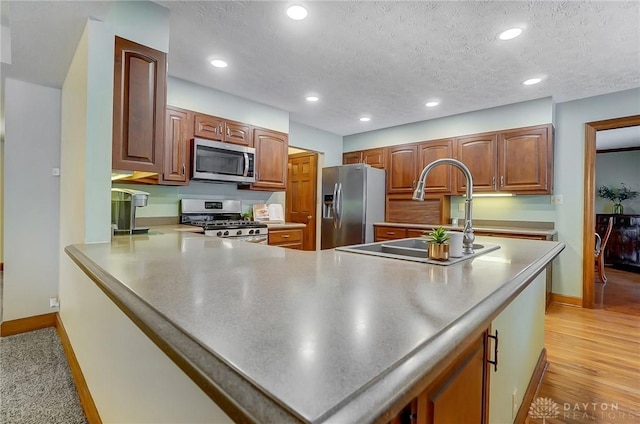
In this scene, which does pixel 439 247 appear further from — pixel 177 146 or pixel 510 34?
pixel 177 146

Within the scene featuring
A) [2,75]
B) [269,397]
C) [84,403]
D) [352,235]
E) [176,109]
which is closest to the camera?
[269,397]

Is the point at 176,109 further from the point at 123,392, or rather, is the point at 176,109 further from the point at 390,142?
the point at 390,142

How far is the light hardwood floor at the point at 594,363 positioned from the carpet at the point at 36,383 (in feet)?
8.40

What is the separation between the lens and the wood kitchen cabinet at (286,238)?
12.0 ft

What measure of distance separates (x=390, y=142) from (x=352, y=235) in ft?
5.19

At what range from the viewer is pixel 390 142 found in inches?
191

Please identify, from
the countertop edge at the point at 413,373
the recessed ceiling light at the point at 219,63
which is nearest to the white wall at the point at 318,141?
the recessed ceiling light at the point at 219,63

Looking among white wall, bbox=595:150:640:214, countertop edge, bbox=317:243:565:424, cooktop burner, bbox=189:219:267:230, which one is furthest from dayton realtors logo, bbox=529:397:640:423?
white wall, bbox=595:150:640:214

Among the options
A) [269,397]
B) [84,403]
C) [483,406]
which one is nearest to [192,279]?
[269,397]

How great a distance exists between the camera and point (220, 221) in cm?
347

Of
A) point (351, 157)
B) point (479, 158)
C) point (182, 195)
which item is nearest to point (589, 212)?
point (479, 158)

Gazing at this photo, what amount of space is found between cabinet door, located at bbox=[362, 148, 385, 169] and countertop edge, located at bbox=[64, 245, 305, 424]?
177 inches

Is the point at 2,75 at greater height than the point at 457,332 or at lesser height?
greater

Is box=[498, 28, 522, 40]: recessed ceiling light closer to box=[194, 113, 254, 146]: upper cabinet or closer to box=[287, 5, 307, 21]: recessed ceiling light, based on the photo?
box=[287, 5, 307, 21]: recessed ceiling light
